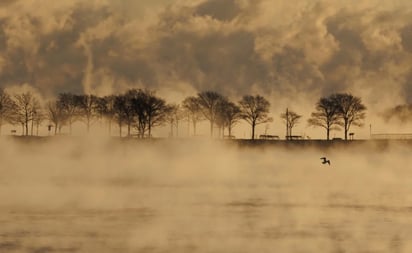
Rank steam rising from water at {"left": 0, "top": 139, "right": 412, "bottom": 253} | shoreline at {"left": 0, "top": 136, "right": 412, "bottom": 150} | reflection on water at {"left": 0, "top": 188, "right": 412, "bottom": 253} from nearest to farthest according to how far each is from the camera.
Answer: reflection on water at {"left": 0, "top": 188, "right": 412, "bottom": 253}, steam rising from water at {"left": 0, "top": 139, "right": 412, "bottom": 253}, shoreline at {"left": 0, "top": 136, "right": 412, "bottom": 150}

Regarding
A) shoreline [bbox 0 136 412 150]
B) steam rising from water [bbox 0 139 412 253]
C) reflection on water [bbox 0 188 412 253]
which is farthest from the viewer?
shoreline [bbox 0 136 412 150]

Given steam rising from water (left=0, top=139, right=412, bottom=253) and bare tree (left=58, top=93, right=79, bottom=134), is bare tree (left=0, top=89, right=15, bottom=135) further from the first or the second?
steam rising from water (left=0, top=139, right=412, bottom=253)

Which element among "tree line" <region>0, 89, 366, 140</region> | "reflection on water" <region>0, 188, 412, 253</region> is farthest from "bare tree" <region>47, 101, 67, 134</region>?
"reflection on water" <region>0, 188, 412, 253</region>

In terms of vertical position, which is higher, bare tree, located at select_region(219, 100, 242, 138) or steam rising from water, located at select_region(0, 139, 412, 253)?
bare tree, located at select_region(219, 100, 242, 138)

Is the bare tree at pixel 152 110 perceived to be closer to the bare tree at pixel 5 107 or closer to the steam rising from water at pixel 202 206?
the bare tree at pixel 5 107

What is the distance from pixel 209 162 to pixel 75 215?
2969 inches

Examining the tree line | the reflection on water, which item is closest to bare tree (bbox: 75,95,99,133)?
the tree line

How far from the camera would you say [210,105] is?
7372 inches

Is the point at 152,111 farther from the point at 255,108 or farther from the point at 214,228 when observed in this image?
the point at 214,228

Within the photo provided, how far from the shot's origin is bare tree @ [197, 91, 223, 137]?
186 meters

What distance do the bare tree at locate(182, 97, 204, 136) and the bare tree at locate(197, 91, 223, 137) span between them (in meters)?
0.60

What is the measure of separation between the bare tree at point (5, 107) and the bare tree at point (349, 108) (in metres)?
54.4

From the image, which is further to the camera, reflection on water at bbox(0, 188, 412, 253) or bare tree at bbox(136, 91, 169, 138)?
bare tree at bbox(136, 91, 169, 138)

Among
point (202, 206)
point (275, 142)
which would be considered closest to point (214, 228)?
point (202, 206)
